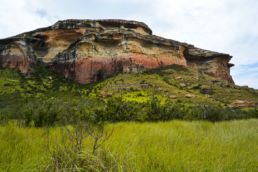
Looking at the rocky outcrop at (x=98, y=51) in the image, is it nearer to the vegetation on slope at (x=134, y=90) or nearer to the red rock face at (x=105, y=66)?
the red rock face at (x=105, y=66)

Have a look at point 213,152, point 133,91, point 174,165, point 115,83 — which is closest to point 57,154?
point 174,165

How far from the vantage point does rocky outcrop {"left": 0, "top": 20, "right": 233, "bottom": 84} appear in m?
68.6

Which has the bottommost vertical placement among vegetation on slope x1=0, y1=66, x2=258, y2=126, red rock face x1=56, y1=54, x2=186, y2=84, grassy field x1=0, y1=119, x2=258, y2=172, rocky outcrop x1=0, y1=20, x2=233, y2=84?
grassy field x1=0, y1=119, x2=258, y2=172

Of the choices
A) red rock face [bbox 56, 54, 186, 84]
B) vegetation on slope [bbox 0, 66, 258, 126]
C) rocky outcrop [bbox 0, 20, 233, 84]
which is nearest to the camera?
vegetation on slope [bbox 0, 66, 258, 126]

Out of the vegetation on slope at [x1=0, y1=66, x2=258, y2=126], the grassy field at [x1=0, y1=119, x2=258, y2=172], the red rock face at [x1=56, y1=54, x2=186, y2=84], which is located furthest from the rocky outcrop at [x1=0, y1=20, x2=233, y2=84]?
the grassy field at [x1=0, y1=119, x2=258, y2=172]

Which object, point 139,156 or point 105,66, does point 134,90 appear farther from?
point 139,156

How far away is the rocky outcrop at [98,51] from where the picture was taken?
68562 millimetres

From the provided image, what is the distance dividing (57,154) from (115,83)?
174ft

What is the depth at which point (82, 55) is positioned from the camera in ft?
228

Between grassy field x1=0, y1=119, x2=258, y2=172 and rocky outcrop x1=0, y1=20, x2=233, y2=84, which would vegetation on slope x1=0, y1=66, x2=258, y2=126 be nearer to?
rocky outcrop x1=0, y1=20, x2=233, y2=84

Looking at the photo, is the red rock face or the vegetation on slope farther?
the red rock face

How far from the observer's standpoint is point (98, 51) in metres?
69.6

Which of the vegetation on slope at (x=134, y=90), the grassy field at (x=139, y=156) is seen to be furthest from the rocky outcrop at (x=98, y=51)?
the grassy field at (x=139, y=156)

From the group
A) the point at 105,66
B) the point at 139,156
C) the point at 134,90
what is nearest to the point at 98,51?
the point at 105,66
